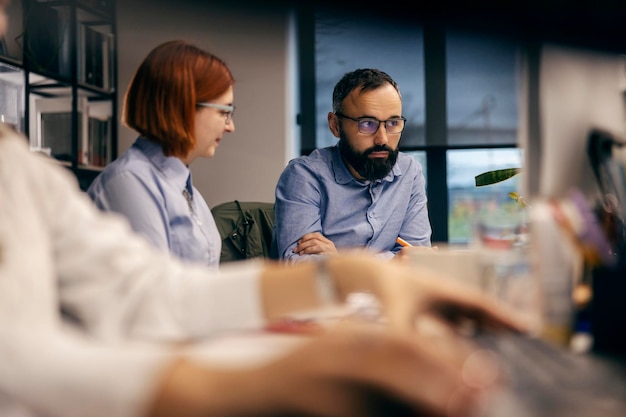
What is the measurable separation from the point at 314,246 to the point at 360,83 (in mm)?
697

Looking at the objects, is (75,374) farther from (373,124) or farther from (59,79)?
(59,79)

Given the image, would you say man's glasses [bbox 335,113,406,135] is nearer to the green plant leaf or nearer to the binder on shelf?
the green plant leaf

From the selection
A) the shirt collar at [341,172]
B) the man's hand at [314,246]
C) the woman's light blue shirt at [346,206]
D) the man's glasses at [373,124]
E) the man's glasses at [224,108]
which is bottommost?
the man's hand at [314,246]

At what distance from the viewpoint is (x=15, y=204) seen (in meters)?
0.79

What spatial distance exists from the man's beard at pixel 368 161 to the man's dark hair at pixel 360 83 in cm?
15

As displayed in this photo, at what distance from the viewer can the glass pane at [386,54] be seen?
172 inches

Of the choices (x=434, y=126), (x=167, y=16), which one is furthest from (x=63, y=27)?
(x=434, y=126)

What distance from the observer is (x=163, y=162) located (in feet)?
5.60

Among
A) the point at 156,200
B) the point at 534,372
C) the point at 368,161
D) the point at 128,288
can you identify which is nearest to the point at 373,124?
the point at 368,161

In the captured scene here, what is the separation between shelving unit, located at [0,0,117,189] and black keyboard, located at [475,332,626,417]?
331cm

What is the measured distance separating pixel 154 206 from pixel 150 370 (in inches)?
45.4

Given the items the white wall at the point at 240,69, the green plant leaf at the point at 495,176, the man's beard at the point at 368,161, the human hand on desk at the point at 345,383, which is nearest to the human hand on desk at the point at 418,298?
the human hand on desk at the point at 345,383

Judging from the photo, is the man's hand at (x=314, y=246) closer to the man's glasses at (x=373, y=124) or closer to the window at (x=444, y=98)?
the man's glasses at (x=373, y=124)

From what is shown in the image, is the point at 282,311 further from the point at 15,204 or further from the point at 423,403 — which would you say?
the point at 423,403
